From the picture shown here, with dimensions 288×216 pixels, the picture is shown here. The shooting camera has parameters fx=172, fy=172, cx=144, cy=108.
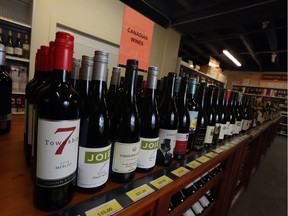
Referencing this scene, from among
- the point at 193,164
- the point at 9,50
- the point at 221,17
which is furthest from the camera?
the point at 221,17

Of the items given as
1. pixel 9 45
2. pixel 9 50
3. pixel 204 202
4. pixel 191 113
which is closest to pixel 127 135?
pixel 191 113

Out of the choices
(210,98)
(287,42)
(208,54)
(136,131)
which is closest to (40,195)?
(136,131)

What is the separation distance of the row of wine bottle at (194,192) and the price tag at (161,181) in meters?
0.35

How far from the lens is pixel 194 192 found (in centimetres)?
83

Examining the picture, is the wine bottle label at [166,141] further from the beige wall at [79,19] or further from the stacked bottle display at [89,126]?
the beige wall at [79,19]

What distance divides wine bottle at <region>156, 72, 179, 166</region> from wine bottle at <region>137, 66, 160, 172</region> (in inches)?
1.9

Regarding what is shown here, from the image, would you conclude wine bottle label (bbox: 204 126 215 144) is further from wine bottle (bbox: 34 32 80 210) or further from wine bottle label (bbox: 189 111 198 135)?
wine bottle (bbox: 34 32 80 210)

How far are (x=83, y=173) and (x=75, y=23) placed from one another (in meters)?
2.63

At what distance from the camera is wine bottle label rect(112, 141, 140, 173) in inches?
17.5

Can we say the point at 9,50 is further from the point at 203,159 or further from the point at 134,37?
the point at 203,159

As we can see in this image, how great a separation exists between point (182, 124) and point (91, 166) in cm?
44

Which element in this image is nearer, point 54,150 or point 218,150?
point 54,150

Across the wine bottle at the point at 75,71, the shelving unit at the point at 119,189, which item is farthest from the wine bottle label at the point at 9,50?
the wine bottle at the point at 75,71

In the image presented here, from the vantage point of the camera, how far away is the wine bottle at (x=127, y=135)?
17.5 inches
